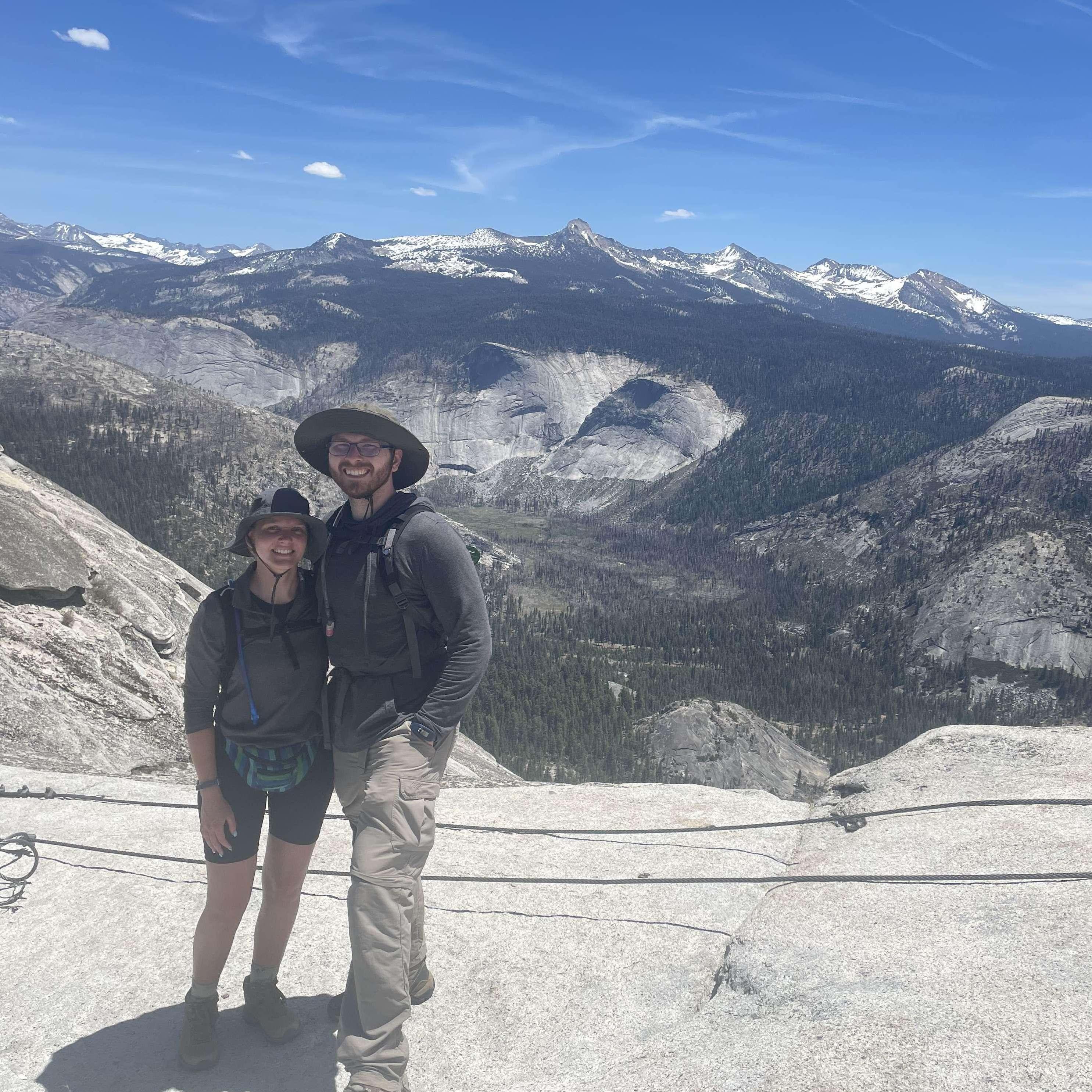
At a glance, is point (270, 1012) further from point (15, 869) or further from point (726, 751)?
point (726, 751)

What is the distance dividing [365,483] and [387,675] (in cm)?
152

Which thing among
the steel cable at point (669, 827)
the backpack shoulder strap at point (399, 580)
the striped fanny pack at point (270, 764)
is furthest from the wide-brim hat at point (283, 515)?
the steel cable at point (669, 827)

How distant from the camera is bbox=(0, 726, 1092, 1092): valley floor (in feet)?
20.0

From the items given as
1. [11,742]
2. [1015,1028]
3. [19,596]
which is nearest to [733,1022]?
[1015,1028]

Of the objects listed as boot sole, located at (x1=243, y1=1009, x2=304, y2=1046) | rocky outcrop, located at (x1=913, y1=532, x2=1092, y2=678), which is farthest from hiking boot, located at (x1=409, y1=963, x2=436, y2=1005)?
rocky outcrop, located at (x1=913, y1=532, x2=1092, y2=678)

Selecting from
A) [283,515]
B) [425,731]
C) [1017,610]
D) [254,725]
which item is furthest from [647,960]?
[1017,610]

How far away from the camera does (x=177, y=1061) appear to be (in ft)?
21.4

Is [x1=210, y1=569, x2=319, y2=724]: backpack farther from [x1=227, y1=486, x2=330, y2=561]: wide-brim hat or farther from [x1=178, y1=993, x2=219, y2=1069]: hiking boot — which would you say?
[x1=178, y1=993, x2=219, y2=1069]: hiking boot

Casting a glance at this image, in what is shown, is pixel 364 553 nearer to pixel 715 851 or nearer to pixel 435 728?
pixel 435 728

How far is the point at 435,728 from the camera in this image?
6199 mm

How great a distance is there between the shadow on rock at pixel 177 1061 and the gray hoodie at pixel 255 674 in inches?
102

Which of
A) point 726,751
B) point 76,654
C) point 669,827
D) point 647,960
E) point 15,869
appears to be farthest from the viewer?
point 726,751

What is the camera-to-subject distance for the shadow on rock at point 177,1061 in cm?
629

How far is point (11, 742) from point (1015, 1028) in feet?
49.6
